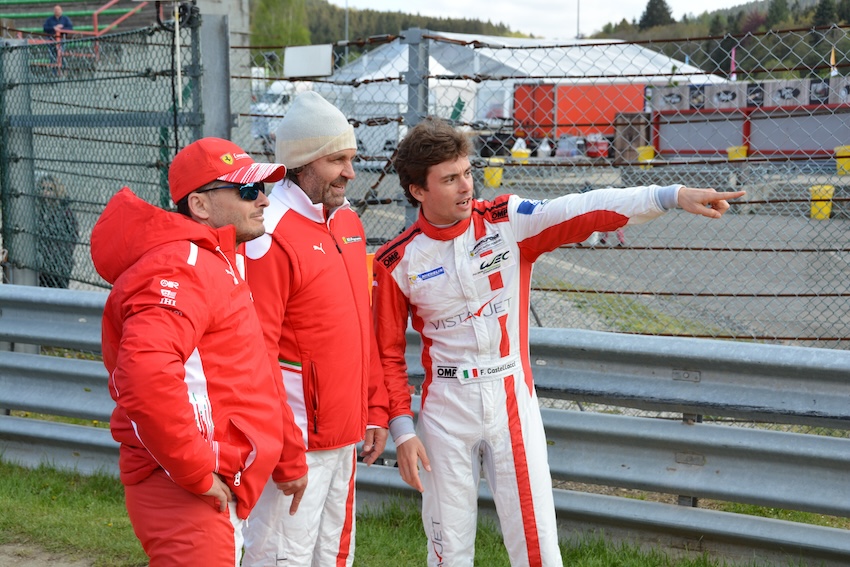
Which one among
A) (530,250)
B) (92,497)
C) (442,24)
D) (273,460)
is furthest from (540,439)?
(442,24)

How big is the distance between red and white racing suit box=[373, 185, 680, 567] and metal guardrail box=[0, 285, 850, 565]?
0.73 m

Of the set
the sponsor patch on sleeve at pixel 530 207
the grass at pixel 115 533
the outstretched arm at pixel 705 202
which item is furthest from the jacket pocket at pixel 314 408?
the outstretched arm at pixel 705 202

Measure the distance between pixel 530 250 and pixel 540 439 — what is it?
0.66m

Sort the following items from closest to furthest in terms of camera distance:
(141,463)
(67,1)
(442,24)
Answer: (141,463), (67,1), (442,24)

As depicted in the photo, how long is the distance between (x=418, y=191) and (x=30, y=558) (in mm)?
2458

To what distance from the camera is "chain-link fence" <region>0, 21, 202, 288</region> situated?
257 inches

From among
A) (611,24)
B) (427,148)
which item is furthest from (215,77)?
(611,24)

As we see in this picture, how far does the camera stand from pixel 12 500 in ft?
15.0

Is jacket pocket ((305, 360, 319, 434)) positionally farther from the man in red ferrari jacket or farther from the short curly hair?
the short curly hair

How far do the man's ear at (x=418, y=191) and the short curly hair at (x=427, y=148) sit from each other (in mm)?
11

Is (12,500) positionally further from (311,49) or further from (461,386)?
(311,49)

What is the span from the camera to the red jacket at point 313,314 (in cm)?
300

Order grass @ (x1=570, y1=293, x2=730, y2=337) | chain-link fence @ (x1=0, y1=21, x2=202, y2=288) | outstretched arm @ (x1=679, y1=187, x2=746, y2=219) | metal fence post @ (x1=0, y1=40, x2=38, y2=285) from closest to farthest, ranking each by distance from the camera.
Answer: outstretched arm @ (x1=679, y1=187, x2=746, y2=219), chain-link fence @ (x1=0, y1=21, x2=202, y2=288), metal fence post @ (x1=0, y1=40, x2=38, y2=285), grass @ (x1=570, y1=293, x2=730, y2=337)

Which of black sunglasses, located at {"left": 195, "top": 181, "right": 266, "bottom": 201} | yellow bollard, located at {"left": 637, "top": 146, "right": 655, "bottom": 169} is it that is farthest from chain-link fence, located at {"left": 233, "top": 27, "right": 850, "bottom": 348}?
black sunglasses, located at {"left": 195, "top": 181, "right": 266, "bottom": 201}
